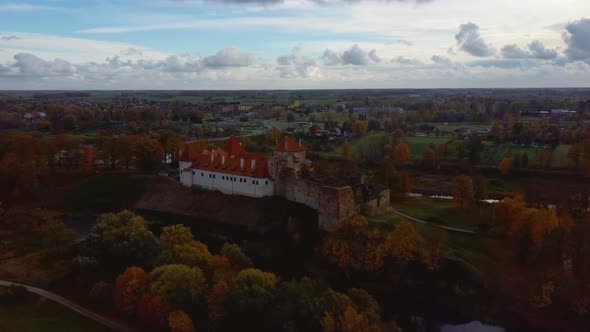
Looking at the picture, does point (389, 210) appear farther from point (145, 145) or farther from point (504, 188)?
point (145, 145)

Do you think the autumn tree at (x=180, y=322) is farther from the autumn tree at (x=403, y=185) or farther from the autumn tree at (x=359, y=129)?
the autumn tree at (x=359, y=129)

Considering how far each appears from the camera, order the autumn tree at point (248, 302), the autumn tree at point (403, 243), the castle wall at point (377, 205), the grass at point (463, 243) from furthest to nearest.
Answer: the castle wall at point (377, 205) → the grass at point (463, 243) → the autumn tree at point (403, 243) → the autumn tree at point (248, 302)

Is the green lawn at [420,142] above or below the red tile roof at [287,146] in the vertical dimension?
below

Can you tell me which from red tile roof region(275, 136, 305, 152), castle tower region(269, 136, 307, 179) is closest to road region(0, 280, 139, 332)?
castle tower region(269, 136, 307, 179)

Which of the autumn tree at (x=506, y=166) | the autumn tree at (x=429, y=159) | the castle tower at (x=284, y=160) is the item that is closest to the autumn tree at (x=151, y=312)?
the castle tower at (x=284, y=160)

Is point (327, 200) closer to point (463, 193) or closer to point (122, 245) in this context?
point (463, 193)

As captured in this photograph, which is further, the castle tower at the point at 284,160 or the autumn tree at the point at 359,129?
the autumn tree at the point at 359,129
